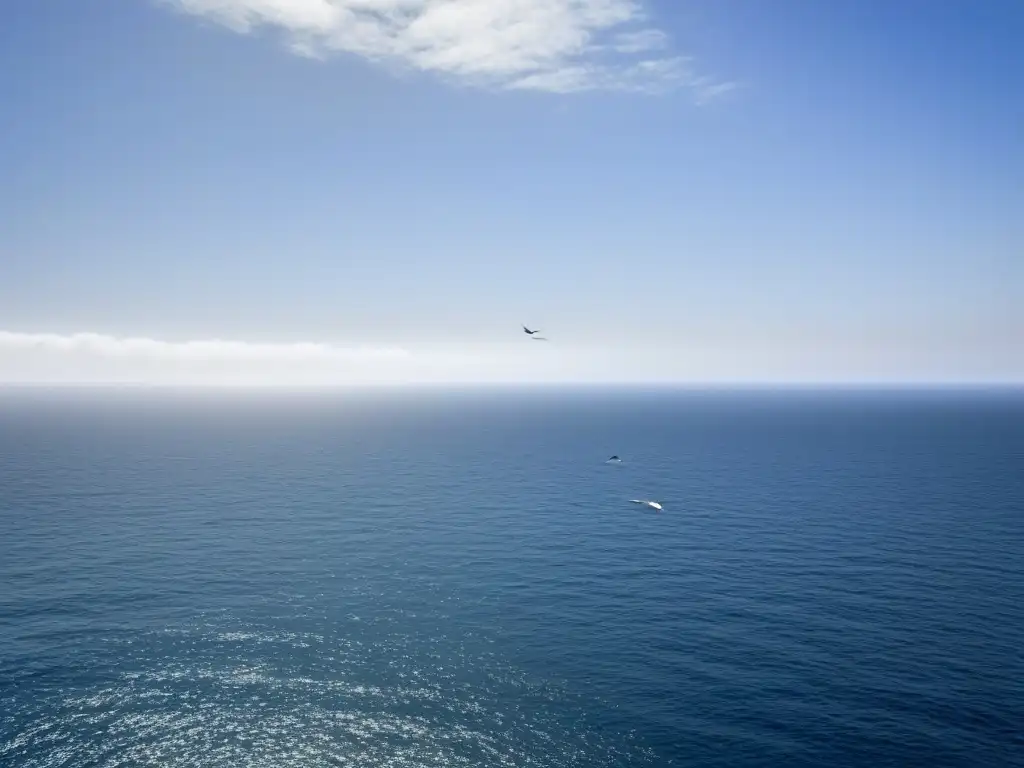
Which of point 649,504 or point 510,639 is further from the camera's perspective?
point 649,504

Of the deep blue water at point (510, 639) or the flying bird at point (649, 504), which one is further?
the flying bird at point (649, 504)

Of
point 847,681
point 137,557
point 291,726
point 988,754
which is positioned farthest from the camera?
point 137,557

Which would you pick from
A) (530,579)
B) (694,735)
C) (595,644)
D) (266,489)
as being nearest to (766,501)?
(530,579)

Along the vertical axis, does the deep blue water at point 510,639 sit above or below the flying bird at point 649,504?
below

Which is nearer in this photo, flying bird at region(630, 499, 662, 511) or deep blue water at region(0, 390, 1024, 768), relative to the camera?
deep blue water at region(0, 390, 1024, 768)

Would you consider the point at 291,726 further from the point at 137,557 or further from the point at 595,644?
the point at 137,557

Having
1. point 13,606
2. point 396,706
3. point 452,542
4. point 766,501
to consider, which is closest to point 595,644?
point 396,706

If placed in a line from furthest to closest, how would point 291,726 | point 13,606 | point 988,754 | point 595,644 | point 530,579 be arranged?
1. point 530,579
2. point 13,606
3. point 595,644
4. point 291,726
5. point 988,754

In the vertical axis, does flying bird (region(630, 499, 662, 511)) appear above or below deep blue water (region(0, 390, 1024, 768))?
above

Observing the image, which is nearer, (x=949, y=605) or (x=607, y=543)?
(x=949, y=605)

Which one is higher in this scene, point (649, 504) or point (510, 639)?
point (649, 504)
